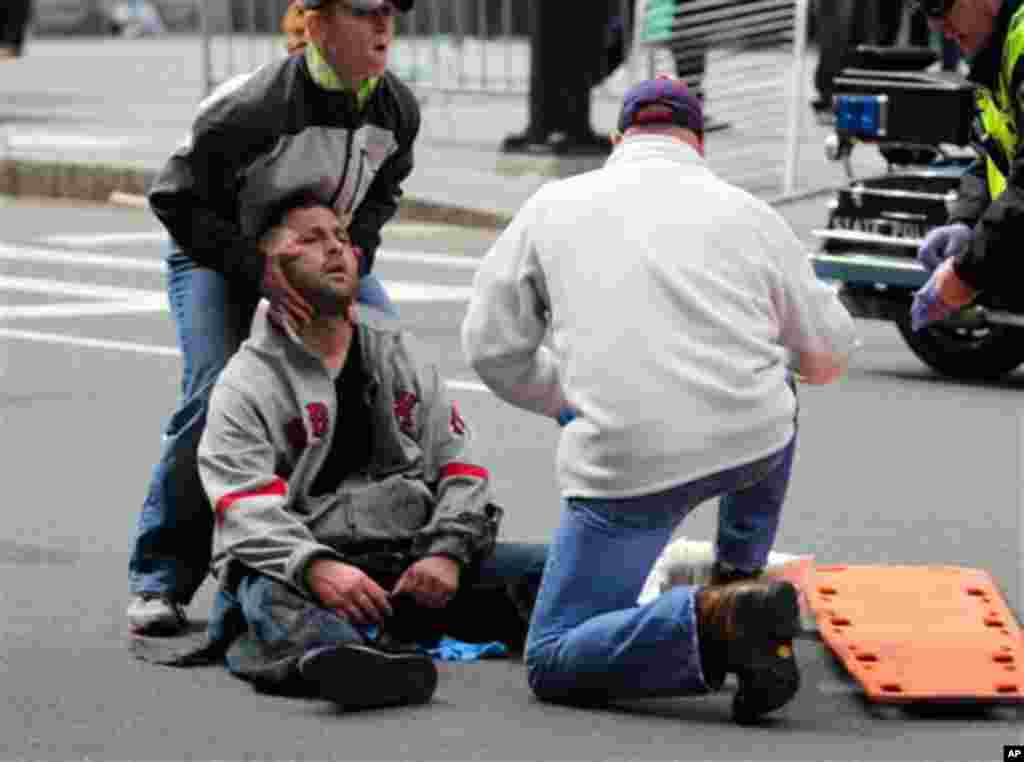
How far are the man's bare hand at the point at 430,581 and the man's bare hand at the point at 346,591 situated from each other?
4.5 inches

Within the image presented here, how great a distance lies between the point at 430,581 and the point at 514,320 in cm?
59

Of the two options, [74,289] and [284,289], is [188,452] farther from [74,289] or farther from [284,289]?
[74,289]

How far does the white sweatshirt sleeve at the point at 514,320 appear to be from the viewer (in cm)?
603

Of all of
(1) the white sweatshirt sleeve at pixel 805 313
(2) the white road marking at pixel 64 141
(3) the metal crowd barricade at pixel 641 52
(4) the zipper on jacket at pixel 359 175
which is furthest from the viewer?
(2) the white road marking at pixel 64 141

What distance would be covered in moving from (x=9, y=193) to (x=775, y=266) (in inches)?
532

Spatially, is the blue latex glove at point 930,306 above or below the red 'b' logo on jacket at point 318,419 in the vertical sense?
above

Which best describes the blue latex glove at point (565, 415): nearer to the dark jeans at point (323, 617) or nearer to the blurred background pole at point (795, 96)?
the dark jeans at point (323, 617)

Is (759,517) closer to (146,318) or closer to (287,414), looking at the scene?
(287,414)

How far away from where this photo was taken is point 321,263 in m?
6.40

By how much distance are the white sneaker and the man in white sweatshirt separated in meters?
0.98

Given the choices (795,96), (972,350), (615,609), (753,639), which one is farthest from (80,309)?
(753,639)

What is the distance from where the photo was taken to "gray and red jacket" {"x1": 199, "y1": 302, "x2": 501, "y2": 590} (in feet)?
20.4

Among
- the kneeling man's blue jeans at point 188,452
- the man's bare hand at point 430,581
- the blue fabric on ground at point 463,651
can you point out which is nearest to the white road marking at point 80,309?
the kneeling man's blue jeans at point 188,452

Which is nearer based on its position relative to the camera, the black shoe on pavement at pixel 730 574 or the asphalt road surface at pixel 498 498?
the asphalt road surface at pixel 498 498
